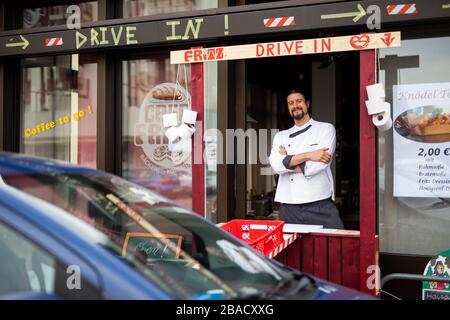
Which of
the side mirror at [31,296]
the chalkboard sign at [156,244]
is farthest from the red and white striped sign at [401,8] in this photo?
the side mirror at [31,296]

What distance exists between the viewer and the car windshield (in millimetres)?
2109

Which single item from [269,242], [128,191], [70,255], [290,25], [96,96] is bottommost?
[269,242]

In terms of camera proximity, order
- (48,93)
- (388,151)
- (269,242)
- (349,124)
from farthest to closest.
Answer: (349,124) < (48,93) < (388,151) < (269,242)

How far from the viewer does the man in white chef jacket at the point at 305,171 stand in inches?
217

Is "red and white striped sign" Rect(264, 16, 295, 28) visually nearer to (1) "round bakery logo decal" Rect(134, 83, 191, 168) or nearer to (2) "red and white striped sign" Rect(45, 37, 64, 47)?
(1) "round bakery logo decal" Rect(134, 83, 191, 168)

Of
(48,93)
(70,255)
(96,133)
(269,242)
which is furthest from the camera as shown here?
(48,93)

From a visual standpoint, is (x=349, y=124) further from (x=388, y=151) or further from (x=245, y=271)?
(x=245, y=271)

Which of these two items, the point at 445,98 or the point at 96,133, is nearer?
the point at 445,98

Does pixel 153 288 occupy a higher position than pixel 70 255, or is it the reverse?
pixel 70 255

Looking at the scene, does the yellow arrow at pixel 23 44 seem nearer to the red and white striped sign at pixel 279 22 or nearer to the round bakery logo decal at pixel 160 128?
the round bakery logo decal at pixel 160 128

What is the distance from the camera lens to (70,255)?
1.86 metres

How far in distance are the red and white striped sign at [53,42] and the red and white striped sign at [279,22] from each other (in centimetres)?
276

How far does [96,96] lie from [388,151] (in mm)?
3920

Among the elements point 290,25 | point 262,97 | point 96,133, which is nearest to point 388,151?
point 290,25
